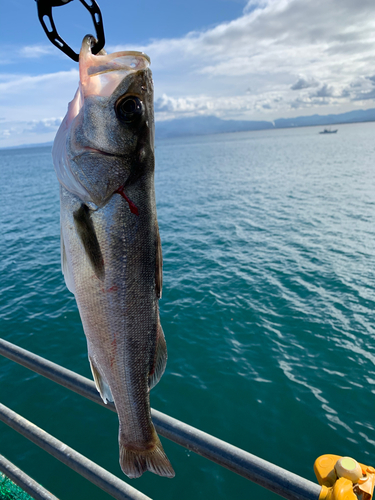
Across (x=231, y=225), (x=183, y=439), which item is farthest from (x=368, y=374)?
(x=231, y=225)

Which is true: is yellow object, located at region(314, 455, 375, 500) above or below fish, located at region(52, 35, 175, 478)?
below

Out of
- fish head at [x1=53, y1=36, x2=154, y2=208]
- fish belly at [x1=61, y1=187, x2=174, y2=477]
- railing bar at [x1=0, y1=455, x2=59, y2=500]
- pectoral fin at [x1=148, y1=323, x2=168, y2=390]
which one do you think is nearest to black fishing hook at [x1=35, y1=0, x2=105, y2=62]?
fish head at [x1=53, y1=36, x2=154, y2=208]

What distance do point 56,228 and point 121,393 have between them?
29033 millimetres

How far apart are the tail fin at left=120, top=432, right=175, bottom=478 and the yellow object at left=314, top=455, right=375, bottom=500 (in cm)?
96

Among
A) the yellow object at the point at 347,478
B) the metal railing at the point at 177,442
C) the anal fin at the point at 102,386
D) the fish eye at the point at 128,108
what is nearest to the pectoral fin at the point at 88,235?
the fish eye at the point at 128,108

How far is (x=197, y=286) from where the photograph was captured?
17.2 metres

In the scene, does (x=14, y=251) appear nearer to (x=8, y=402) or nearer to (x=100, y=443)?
(x=8, y=402)

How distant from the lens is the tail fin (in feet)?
7.42

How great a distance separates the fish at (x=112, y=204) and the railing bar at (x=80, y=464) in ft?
0.69

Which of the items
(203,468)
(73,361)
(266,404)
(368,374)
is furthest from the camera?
(73,361)

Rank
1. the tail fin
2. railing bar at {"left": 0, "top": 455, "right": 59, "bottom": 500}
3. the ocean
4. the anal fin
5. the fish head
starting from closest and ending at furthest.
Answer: the fish head → the tail fin → the anal fin → railing bar at {"left": 0, "top": 455, "right": 59, "bottom": 500} → the ocean

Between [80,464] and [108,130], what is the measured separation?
237 cm

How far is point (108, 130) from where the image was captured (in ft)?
7.16

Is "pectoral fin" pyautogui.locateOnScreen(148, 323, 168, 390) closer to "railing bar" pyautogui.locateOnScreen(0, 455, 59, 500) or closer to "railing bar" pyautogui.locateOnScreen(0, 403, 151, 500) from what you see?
"railing bar" pyautogui.locateOnScreen(0, 403, 151, 500)
